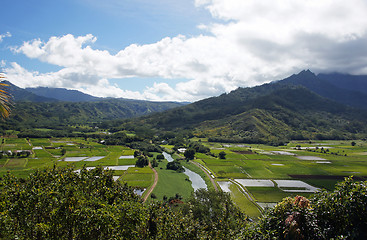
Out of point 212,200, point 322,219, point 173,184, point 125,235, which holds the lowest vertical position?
point 173,184

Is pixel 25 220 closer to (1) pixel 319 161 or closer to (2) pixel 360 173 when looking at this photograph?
(2) pixel 360 173

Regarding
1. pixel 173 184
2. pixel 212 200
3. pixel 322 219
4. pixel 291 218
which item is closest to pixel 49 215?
pixel 291 218

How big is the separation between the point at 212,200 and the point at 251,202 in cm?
2281

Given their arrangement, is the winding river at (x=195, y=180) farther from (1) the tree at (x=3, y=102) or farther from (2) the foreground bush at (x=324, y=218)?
(1) the tree at (x=3, y=102)

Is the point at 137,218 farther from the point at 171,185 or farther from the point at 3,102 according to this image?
the point at 171,185

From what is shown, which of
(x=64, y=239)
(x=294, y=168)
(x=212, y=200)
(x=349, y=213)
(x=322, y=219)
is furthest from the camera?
(x=294, y=168)

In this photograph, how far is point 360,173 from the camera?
4606 inches

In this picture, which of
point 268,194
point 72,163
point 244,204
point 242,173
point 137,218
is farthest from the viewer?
point 242,173

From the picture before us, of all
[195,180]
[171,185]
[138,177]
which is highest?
[138,177]

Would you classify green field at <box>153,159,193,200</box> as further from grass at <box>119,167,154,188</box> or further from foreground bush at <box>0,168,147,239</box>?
foreground bush at <box>0,168,147,239</box>

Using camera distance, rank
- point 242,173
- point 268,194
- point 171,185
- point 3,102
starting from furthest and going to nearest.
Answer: point 242,173 < point 171,185 < point 268,194 < point 3,102

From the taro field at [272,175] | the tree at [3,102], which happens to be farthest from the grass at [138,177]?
the tree at [3,102]

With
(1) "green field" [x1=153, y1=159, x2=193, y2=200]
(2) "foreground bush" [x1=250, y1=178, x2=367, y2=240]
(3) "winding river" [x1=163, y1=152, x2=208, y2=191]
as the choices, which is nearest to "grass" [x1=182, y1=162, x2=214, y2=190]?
(3) "winding river" [x1=163, y1=152, x2=208, y2=191]

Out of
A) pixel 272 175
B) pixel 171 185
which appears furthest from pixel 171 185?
pixel 272 175
